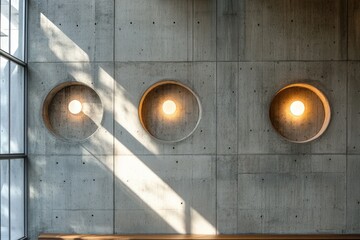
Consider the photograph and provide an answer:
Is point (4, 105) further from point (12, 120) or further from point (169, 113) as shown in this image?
point (169, 113)

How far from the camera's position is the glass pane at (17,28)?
7.82 metres

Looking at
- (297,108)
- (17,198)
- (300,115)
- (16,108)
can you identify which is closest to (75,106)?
(16,108)

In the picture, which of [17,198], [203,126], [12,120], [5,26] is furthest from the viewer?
[203,126]

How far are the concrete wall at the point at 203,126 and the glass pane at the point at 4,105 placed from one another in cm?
70

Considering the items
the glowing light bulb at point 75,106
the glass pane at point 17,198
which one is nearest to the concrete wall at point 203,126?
the glass pane at point 17,198

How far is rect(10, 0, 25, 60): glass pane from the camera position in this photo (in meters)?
7.82

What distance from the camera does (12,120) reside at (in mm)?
7816

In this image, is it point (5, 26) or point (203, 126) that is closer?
point (5, 26)

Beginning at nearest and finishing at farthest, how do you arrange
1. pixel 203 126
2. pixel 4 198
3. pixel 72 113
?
pixel 4 198, pixel 203 126, pixel 72 113

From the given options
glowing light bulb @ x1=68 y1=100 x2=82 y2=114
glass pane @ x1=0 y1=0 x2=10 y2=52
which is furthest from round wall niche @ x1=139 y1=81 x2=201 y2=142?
glass pane @ x1=0 y1=0 x2=10 y2=52

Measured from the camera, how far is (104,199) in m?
8.09

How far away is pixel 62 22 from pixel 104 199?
14.0ft

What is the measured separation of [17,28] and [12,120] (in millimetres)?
2112

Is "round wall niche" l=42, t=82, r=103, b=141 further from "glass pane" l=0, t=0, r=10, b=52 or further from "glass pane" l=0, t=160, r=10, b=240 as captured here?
"glass pane" l=0, t=0, r=10, b=52
